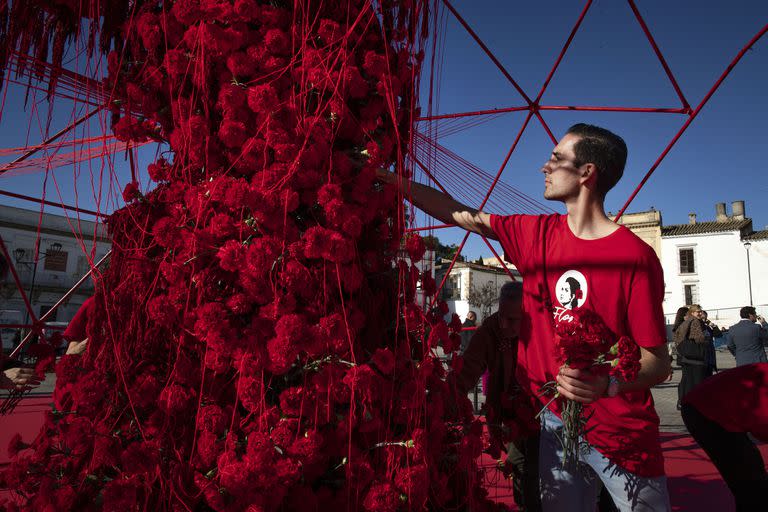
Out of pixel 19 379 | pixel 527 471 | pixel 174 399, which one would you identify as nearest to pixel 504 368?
pixel 527 471

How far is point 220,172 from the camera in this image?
60.8 inches

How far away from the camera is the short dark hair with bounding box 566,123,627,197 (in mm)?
1743

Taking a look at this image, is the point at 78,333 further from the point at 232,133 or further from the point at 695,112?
the point at 695,112

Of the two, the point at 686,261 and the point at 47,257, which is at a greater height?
the point at 686,261

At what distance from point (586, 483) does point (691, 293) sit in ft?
124

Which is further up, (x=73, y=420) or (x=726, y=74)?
(x=726, y=74)

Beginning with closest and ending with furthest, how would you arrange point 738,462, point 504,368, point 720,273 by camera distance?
point 738,462
point 504,368
point 720,273

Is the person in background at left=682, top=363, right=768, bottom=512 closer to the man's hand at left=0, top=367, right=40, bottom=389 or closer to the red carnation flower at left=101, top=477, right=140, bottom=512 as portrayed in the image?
the red carnation flower at left=101, top=477, right=140, bottom=512

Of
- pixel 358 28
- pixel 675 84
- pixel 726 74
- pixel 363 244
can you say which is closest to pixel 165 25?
pixel 358 28

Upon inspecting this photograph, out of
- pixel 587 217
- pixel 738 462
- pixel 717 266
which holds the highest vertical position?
pixel 717 266

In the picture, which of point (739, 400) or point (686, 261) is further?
point (686, 261)

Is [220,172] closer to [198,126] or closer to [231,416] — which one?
[198,126]

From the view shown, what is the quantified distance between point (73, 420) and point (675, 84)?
3498mm

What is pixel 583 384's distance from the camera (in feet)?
4.55
